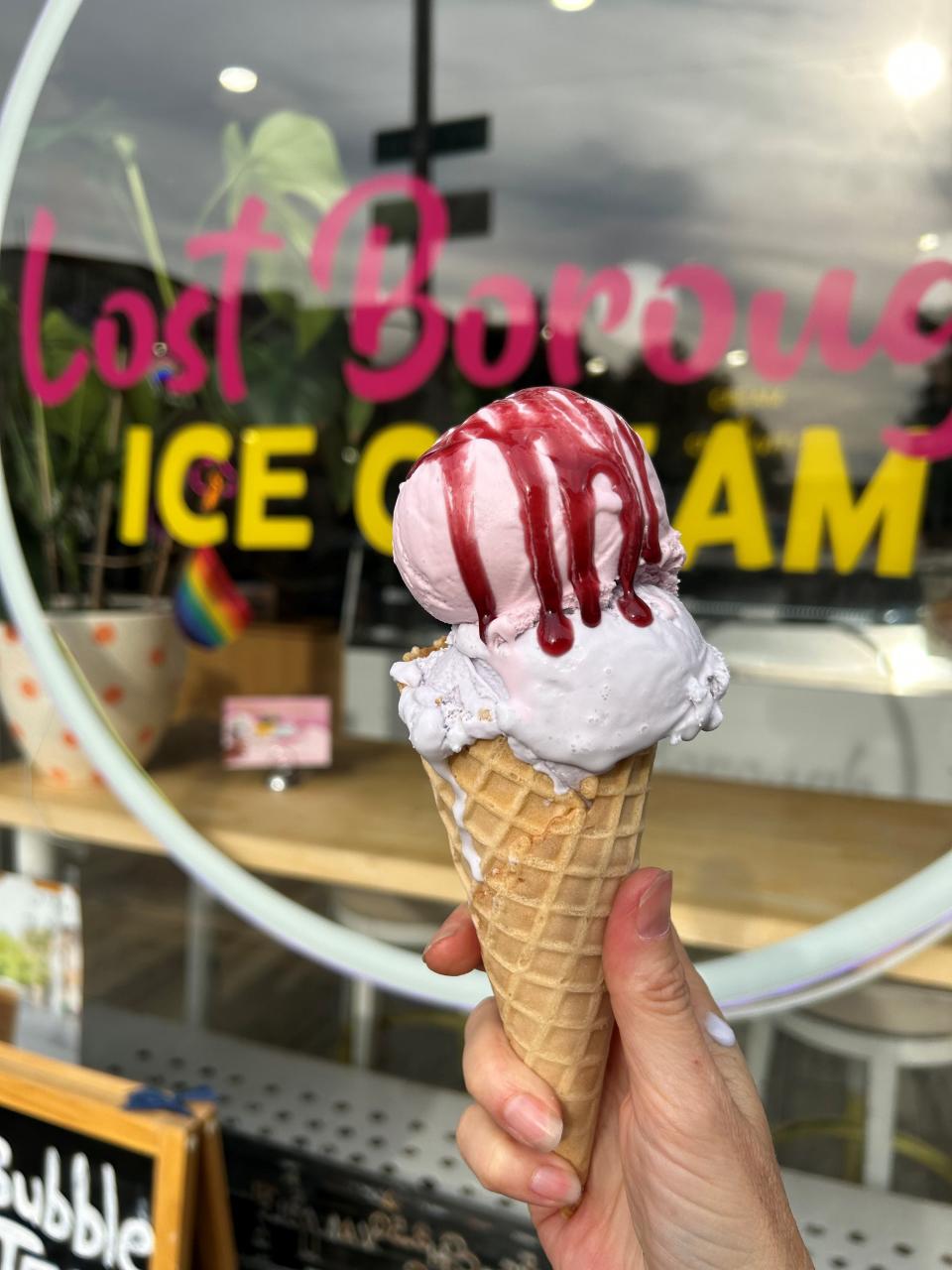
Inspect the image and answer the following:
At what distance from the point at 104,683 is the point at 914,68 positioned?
175 cm

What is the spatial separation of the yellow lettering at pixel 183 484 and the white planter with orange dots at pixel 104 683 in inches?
8.7

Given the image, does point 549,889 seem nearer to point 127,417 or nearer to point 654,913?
point 654,913

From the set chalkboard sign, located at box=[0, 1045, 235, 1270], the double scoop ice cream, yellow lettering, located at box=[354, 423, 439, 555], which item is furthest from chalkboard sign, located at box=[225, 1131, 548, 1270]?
yellow lettering, located at box=[354, 423, 439, 555]

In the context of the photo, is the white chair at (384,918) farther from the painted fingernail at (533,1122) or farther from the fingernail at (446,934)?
the painted fingernail at (533,1122)

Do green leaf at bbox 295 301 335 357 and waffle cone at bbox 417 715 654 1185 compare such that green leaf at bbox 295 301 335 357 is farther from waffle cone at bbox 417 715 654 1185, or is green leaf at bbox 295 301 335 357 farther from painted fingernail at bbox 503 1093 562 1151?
painted fingernail at bbox 503 1093 562 1151

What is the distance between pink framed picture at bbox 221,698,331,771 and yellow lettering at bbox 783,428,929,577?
3.13 feet

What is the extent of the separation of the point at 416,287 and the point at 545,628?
1395mm

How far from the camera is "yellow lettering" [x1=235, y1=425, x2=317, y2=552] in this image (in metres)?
1.89

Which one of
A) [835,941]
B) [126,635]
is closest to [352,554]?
[126,635]

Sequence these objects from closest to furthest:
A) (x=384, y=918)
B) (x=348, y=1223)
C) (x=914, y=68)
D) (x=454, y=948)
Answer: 1. (x=454, y=948)
2. (x=348, y=1223)
3. (x=914, y=68)
4. (x=384, y=918)

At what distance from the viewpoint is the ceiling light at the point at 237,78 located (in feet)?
6.26

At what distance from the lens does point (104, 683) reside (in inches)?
63.6

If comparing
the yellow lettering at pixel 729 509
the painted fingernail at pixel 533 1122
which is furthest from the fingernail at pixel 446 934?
the yellow lettering at pixel 729 509

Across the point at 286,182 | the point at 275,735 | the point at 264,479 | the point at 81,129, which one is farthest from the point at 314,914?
the point at 81,129
